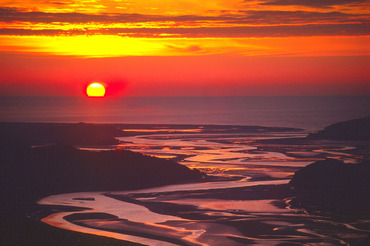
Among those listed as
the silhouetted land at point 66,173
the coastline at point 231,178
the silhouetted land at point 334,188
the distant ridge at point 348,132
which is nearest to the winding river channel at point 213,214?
the coastline at point 231,178

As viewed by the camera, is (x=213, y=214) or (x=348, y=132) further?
(x=348, y=132)

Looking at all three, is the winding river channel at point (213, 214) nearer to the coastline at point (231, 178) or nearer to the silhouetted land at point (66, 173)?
the coastline at point (231, 178)

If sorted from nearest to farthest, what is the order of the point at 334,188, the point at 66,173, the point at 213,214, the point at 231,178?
1. the point at 213,214
2. the point at 334,188
3. the point at 66,173
4. the point at 231,178

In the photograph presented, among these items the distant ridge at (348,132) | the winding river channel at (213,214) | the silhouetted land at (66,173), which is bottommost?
the winding river channel at (213,214)

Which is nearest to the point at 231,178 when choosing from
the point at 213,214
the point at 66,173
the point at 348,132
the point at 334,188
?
the point at 334,188

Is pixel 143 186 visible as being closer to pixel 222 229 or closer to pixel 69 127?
pixel 222 229

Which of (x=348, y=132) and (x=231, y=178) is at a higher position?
(x=348, y=132)

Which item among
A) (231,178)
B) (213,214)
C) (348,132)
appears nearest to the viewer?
(213,214)

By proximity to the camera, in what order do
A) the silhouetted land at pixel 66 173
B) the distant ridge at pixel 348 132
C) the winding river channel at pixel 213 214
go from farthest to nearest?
the distant ridge at pixel 348 132, the silhouetted land at pixel 66 173, the winding river channel at pixel 213 214

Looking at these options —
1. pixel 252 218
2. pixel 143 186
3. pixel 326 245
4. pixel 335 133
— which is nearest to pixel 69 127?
pixel 335 133

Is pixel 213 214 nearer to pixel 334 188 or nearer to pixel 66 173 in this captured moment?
pixel 334 188
